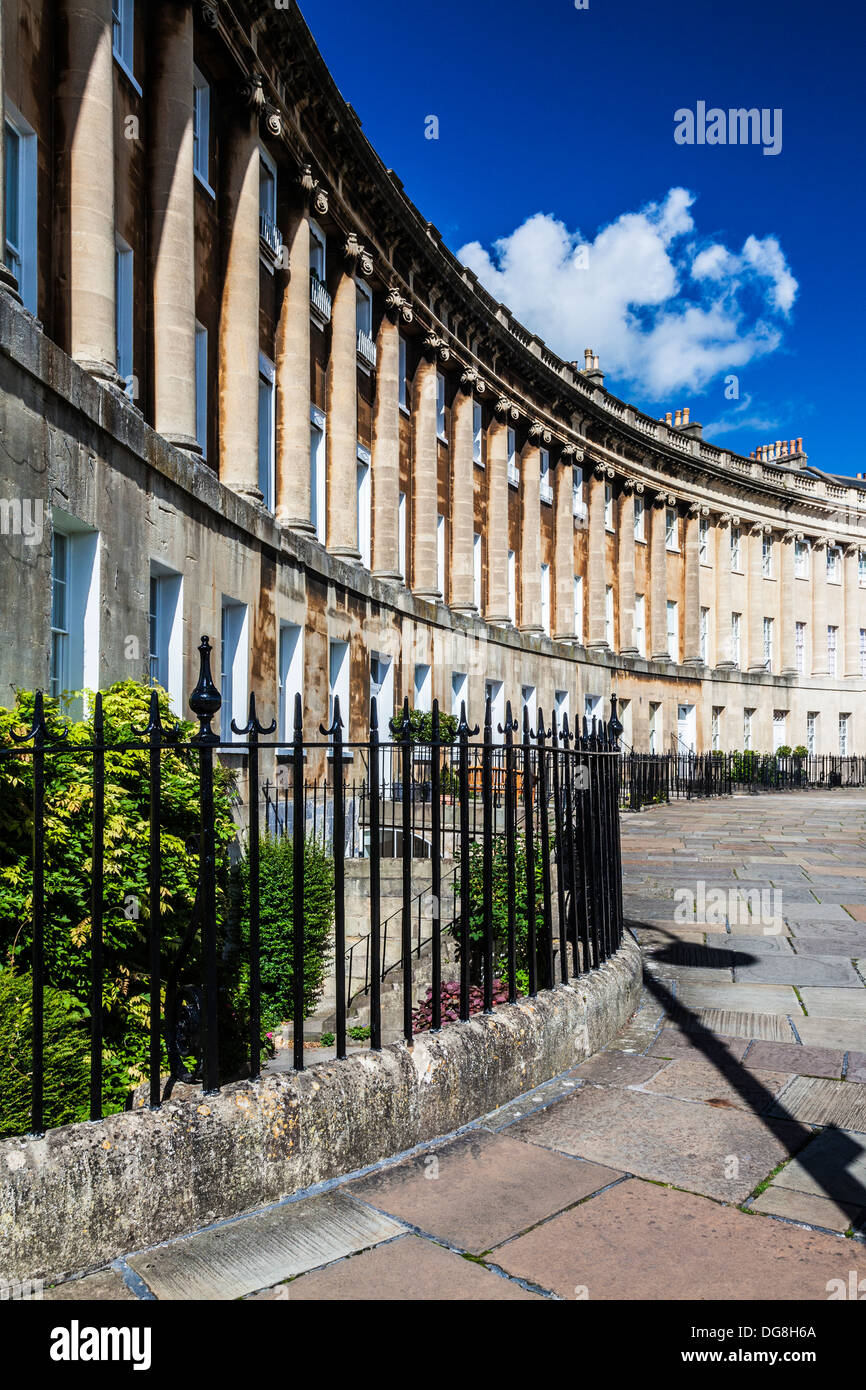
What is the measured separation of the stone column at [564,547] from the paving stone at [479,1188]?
1147 inches

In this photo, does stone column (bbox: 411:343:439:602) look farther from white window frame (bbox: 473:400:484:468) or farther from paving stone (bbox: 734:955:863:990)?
paving stone (bbox: 734:955:863:990)

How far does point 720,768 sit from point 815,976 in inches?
1062

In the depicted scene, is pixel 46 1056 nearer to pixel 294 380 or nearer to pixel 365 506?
pixel 294 380

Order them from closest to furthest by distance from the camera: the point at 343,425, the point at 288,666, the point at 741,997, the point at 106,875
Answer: the point at 106,875 < the point at 741,997 < the point at 288,666 < the point at 343,425

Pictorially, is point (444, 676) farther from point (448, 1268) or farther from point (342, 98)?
point (448, 1268)

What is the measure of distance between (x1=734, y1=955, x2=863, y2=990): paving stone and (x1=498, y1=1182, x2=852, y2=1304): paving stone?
3.91 meters

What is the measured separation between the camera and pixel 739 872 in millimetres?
12555

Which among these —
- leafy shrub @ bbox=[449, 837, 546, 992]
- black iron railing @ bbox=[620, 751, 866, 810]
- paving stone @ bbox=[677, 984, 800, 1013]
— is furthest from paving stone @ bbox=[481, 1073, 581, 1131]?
black iron railing @ bbox=[620, 751, 866, 810]

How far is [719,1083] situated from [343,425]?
16261mm

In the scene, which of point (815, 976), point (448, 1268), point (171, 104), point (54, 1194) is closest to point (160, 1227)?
point (54, 1194)

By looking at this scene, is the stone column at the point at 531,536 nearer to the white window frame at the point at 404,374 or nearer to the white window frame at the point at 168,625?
the white window frame at the point at 404,374

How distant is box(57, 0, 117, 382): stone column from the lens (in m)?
9.79

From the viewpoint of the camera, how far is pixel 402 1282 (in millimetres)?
2916

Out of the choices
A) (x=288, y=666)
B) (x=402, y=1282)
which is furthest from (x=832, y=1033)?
(x=288, y=666)
